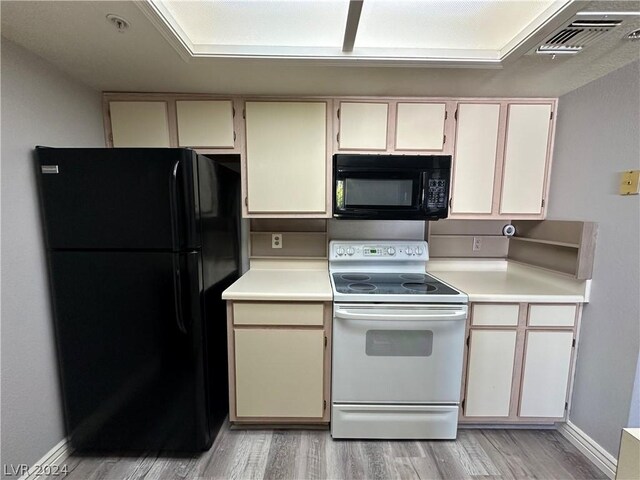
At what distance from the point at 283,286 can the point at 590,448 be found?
199 cm

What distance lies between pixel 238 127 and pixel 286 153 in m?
0.36

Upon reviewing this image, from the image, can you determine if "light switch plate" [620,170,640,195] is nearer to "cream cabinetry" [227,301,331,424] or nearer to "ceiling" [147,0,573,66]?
"ceiling" [147,0,573,66]

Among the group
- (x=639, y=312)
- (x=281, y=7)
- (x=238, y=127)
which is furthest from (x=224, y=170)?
(x=639, y=312)

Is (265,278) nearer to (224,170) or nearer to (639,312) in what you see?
(224,170)

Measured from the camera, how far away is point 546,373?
1633mm

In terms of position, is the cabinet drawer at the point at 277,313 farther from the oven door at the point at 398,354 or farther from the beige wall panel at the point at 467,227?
the beige wall panel at the point at 467,227

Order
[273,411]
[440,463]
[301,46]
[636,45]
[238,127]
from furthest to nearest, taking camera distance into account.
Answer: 1. [238,127]
2. [273,411]
3. [440,463]
4. [301,46]
5. [636,45]

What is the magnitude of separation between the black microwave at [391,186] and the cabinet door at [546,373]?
3.13 feet

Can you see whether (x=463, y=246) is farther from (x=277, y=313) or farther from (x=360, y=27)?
(x=360, y=27)

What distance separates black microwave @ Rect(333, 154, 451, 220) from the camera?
1737 mm

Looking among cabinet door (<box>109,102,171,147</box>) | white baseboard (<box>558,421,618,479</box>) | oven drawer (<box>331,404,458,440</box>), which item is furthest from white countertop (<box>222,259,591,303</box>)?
cabinet door (<box>109,102,171,147</box>)

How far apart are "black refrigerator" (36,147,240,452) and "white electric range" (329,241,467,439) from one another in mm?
782

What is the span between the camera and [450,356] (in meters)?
1.57

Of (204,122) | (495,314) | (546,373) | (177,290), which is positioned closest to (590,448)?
(546,373)
